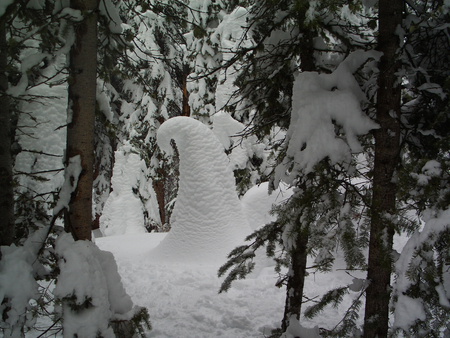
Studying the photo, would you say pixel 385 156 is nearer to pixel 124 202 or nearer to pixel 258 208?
pixel 258 208

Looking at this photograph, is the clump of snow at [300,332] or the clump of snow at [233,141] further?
the clump of snow at [233,141]

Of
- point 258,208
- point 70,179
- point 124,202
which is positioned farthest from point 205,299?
point 124,202

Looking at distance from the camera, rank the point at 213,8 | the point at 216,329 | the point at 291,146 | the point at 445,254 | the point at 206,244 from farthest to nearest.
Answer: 1. the point at 213,8
2. the point at 206,244
3. the point at 216,329
4. the point at 291,146
5. the point at 445,254

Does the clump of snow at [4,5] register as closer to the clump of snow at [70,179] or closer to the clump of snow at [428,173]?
the clump of snow at [70,179]

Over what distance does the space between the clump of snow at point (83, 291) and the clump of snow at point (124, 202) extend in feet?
42.1

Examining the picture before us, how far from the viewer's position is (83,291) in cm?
241

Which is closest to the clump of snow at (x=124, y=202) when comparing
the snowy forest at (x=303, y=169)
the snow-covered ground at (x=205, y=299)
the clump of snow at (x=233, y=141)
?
the clump of snow at (x=233, y=141)

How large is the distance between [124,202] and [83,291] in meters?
13.4

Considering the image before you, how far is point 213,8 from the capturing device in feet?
48.6

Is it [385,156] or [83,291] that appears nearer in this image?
[83,291]

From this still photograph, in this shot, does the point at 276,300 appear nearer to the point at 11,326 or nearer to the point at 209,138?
the point at 209,138

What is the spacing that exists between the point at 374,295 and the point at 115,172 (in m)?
14.1

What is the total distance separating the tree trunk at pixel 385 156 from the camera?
266 cm

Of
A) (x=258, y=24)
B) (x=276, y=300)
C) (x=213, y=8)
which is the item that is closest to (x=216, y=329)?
(x=276, y=300)
